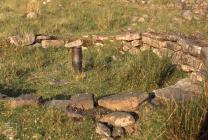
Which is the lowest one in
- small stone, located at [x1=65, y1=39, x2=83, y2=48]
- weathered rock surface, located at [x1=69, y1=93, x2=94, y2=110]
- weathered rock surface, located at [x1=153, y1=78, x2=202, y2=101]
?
small stone, located at [x1=65, y1=39, x2=83, y2=48]


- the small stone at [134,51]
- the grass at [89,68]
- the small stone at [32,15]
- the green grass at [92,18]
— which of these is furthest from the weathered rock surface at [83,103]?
the small stone at [32,15]

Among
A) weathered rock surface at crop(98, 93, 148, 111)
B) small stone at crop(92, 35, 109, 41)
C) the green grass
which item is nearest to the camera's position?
weathered rock surface at crop(98, 93, 148, 111)

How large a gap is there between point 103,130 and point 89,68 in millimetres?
2944

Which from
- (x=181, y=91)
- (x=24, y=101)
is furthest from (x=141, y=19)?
(x=24, y=101)

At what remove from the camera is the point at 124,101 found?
5.54m

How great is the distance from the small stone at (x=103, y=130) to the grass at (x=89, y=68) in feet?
0.40

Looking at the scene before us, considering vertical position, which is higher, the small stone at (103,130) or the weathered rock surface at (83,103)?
the weathered rock surface at (83,103)

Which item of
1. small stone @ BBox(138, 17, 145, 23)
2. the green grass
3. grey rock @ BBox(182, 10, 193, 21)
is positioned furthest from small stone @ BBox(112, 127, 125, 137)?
grey rock @ BBox(182, 10, 193, 21)

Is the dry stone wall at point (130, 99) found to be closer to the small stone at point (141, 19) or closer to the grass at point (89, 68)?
the grass at point (89, 68)

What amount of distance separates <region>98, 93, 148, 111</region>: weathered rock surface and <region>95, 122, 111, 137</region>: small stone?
0.43m

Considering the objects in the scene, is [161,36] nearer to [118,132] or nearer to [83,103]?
[83,103]

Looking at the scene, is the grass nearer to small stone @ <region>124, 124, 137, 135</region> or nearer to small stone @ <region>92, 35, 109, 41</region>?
small stone @ <region>124, 124, 137, 135</region>

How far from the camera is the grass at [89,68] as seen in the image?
473cm

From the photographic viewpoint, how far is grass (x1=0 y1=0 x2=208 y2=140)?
A: 186 inches
